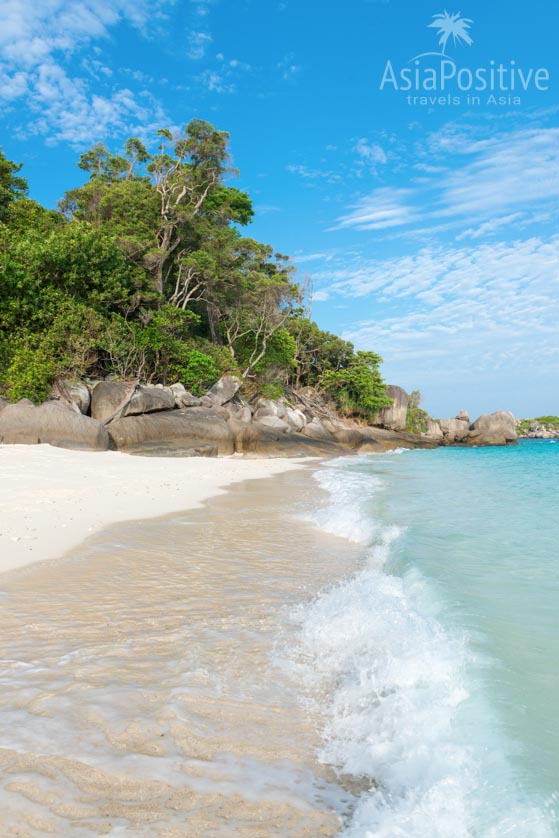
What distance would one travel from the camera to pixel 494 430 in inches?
2186

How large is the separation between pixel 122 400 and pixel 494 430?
4569 centimetres

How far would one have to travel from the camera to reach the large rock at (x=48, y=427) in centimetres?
1648

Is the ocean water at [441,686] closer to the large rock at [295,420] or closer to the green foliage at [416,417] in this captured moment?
the large rock at [295,420]

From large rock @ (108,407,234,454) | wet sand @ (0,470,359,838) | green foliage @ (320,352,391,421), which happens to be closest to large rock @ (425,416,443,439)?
green foliage @ (320,352,391,421)

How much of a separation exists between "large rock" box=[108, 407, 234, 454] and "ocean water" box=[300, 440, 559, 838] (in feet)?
48.9

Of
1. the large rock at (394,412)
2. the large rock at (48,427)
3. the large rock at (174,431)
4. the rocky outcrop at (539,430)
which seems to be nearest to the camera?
the large rock at (48,427)

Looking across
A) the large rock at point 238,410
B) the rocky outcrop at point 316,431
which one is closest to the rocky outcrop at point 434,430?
the rocky outcrop at point 316,431

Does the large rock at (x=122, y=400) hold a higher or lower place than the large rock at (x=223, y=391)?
lower

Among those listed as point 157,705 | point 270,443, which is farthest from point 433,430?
point 157,705

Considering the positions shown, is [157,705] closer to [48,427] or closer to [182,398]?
[48,427]

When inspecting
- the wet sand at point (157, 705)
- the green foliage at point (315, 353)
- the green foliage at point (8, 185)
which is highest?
the green foliage at point (8, 185)

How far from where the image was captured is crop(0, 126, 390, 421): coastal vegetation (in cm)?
2141

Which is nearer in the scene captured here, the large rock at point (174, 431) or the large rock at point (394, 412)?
the large rock at point (174, 431)

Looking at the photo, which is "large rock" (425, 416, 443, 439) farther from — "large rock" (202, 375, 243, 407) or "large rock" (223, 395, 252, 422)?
"large rock" (202, 375, 243, 407)
